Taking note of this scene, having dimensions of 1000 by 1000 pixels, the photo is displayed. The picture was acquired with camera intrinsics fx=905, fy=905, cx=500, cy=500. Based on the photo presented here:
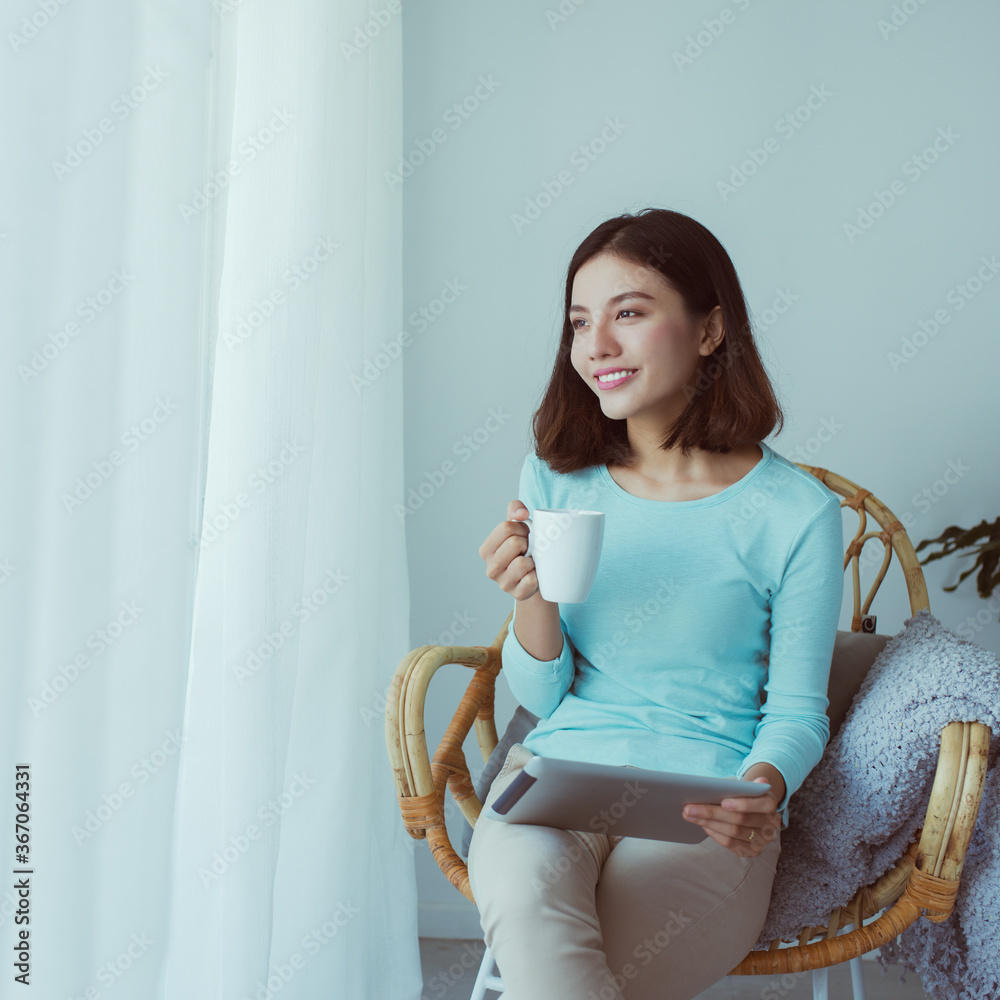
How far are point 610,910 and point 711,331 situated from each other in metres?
0.71

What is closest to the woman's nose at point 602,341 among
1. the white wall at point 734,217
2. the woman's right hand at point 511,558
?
the woman's right hand at point 511,558

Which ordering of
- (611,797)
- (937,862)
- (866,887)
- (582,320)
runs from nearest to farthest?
(611,797) < (937,862) < (866,887) < (582,320)

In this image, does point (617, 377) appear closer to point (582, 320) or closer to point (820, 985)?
point (582, 320)

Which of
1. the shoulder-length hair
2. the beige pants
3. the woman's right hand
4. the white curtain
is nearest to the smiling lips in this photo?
the shoulder-length hair

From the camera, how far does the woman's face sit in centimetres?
112

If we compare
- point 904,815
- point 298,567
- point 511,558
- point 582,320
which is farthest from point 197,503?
point 904,815

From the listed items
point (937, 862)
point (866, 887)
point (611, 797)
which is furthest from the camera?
point (866, 887)

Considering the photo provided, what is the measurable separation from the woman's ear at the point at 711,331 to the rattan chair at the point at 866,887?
1.47 feet

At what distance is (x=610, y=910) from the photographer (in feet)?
2.96

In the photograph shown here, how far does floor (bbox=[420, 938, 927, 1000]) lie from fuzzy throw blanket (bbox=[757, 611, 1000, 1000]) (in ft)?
2.13

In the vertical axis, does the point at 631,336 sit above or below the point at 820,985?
above

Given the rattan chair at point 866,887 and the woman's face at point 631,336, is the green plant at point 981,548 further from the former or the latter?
the woman's face at point 631,336

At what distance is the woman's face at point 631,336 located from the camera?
1121 millimetres

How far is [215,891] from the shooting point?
102 centimetres
